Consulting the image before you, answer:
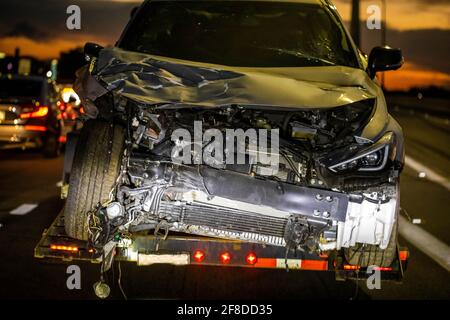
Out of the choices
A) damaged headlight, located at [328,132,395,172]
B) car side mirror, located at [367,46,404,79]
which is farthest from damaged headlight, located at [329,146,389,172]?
car side mirror, located at [367,46,404,79]

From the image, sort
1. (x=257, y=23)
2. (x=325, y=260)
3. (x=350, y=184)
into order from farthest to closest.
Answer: (x=257, y=23) → (x=325, y=260) → (x=350, y=184)

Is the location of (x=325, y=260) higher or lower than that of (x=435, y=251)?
higher

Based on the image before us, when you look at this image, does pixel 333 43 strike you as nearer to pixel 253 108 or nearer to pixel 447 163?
pixel 253 108

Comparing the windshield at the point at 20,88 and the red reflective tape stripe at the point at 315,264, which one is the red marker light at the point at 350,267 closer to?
the red reflective tape stripe at the point at 315,264

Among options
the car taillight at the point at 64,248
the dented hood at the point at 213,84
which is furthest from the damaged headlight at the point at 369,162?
the car taillight at the point at 64,248

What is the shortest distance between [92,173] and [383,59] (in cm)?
279

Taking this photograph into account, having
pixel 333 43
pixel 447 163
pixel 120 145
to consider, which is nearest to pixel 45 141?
pixel 447 163

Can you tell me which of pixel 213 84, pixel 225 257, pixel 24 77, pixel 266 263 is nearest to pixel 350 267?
pixel 266 263

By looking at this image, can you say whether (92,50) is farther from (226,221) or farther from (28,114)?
(28,114)

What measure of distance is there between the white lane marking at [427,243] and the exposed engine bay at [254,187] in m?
2.37

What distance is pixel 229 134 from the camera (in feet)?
15.4

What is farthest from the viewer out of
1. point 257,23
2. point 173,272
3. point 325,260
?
point 257,23

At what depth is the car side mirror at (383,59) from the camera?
19.9 ft
